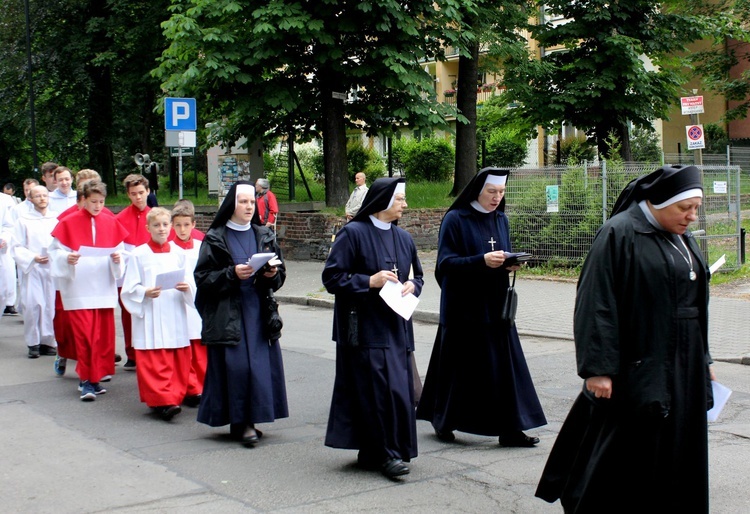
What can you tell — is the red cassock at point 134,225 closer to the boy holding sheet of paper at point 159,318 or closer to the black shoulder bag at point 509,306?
the boy holding sheet of paper at point 159,318

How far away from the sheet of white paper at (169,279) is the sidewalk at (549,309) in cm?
553

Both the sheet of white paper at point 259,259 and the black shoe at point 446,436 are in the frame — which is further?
the black shoe at point 446,436

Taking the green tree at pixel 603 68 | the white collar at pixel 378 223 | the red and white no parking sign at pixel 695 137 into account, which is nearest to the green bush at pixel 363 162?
the green tree at pixel 603 68

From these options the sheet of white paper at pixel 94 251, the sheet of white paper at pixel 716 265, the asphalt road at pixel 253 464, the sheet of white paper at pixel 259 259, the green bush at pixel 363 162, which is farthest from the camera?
the green bush at pixel 363 162

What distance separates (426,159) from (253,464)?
3411cm

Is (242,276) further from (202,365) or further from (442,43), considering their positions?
(442,43)

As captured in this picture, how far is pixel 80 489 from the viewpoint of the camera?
6.14 m

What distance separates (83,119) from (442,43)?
16.4m

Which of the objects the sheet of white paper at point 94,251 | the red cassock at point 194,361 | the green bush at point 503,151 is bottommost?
the red cassock at point 194,361

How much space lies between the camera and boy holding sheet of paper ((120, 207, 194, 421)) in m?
8.22

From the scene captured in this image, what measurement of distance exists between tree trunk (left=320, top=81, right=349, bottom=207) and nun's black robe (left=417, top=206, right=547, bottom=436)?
16335mm

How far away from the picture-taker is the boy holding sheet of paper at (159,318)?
27.0 ft

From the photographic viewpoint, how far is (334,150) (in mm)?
23547

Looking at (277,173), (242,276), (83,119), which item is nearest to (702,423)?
(242,276)
